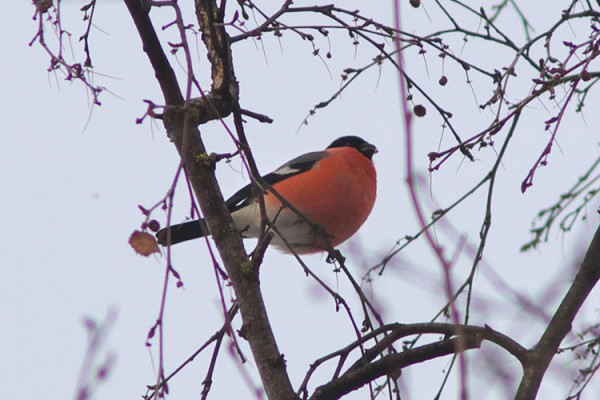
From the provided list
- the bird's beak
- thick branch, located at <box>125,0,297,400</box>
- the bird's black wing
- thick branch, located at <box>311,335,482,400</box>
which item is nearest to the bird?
the bird's black wing

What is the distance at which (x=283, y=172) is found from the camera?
16.2ft

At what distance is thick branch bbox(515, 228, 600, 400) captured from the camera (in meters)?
1.92

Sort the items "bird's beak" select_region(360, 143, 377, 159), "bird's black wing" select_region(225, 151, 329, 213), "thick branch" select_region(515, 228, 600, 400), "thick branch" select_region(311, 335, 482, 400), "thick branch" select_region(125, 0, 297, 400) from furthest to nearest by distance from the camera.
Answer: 1. "bird's beak" select_region(360, 143, 377, 159)
2. "bird's black wing" select_region(225, 151, 329, 213)
3. "thick branch" select_region(125, 0, 297, 400)
4. "thick branch" select_region(311, 335, 482, 400)
5. "thick branch" select_region(515, 228, 600, 400)

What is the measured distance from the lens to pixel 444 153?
212 cm

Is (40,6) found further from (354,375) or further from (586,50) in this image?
(586,50)

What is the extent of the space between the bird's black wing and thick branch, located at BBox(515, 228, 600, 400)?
262cm

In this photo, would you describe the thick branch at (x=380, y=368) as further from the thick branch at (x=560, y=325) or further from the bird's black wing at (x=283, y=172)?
the bird's black wing at (x=283, y=172)

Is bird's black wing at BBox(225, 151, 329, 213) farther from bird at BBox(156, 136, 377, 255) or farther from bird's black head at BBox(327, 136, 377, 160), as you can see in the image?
bird's black head at BBox(327, 136, 377, 160)

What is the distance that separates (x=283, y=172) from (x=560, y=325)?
2.97 metres

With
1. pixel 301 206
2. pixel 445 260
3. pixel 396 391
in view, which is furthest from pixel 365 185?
pixel 445 260

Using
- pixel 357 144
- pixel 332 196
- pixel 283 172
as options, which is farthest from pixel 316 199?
pixel 357 144

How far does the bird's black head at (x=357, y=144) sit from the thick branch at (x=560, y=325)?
3.23 m

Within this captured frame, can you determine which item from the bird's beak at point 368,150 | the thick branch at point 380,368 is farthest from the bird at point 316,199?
the thick branch at point 380,368

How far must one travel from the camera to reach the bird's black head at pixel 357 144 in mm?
5543
